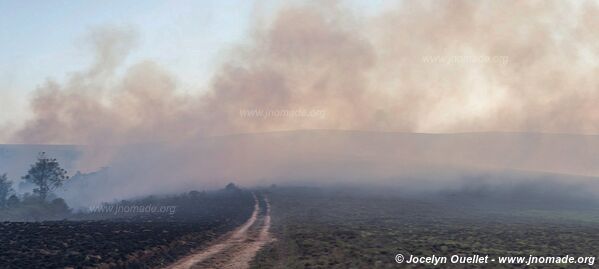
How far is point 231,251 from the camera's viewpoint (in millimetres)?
34844

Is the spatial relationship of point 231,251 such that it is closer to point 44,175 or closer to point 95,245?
point 95,245

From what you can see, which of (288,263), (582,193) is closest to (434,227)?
(288,263)

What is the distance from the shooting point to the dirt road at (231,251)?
98.1ft

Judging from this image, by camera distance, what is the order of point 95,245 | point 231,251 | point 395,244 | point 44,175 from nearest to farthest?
point 231,251, point 95,245, point 395,244, point 44,175

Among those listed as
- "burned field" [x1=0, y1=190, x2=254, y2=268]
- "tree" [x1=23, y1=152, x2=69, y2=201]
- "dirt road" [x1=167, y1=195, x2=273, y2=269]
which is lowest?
"dirt road" [x1=167, y1=195, x2=273, y2=269]

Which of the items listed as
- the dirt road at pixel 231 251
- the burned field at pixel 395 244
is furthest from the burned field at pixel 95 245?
the burned field at pixel 395 244

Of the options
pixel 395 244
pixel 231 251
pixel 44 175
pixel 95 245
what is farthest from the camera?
pixel 44 175

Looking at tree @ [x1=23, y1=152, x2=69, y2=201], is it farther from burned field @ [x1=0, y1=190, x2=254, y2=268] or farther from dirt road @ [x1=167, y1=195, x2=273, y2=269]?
dirt road @ [x1=167, y1=195, x2=273, y2=269]

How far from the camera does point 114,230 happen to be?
45.2 metres

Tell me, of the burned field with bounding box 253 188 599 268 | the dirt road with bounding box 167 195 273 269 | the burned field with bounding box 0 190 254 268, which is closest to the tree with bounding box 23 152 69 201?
the burned field with bounding box 0 190 254 268

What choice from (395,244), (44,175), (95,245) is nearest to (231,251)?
(95,245)

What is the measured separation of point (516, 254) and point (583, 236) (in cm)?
2015

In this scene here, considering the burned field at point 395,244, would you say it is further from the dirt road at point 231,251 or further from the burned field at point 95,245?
the burned field at point 95,245

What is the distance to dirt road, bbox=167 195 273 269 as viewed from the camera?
29.9 metres
